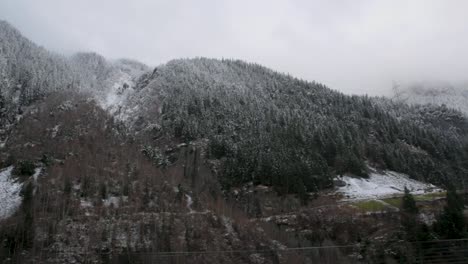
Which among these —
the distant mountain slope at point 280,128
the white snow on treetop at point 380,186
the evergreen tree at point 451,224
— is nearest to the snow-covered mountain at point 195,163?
the distant mountain slope at point 280,128

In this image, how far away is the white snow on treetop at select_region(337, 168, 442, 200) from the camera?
9031 centimetres

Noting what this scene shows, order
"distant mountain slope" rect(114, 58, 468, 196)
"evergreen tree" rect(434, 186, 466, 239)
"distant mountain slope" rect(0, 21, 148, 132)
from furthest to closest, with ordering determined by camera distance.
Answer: "distant mountain slope" rect(0, 21, 148, 132), "distant mountain slope" rect(114, 58, 468, 196), "evergreen tree" rect(434, 186, 466, 239)

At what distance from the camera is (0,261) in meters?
43.9

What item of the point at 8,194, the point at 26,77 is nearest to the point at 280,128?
the point at 8,194

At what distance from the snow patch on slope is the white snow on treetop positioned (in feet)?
210

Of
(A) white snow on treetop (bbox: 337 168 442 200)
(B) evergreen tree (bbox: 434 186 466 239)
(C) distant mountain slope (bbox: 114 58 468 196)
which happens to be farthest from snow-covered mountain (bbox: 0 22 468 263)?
(B) evergreen tree (bbox: 434 186 466 239)

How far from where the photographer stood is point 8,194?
8300 cm

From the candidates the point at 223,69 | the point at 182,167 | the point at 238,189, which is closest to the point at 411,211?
the point at 238,189

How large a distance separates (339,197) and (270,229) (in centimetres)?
2575

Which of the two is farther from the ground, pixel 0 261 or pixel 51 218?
pixel 51 218

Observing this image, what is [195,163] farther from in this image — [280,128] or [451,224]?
[451,224]

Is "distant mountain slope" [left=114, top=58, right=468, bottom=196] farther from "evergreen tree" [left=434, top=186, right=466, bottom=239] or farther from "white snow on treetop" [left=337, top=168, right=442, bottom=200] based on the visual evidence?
"evergreen tree" [left=434, top=186, right=466, bottom=239]

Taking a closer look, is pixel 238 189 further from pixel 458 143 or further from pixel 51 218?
pixel 458 143

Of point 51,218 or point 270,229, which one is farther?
point 270,229
